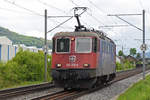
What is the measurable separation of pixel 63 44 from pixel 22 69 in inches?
344

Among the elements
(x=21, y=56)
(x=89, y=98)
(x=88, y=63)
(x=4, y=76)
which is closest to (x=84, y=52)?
(x=88, y=63)

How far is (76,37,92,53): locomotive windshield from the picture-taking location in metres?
16.2

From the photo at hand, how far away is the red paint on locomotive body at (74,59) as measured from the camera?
15967 millimetres

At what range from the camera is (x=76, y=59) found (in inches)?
632

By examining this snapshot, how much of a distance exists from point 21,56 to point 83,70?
1025cm

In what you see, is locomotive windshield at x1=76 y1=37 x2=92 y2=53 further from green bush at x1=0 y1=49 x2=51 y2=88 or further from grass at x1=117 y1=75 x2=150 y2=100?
green bush at x1=0 y1=49 x2=51 y2=88

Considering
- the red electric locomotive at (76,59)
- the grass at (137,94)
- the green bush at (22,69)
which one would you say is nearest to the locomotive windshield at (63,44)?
the red electric locomotive at (76,59)

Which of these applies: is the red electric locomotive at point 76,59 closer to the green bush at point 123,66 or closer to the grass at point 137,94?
the grass at point 137,94

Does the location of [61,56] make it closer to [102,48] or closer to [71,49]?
[71,49]

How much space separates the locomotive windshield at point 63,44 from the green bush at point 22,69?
595cm

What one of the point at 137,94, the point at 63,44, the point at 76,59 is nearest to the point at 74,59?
the point at 76,59

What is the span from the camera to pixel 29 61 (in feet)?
83.4

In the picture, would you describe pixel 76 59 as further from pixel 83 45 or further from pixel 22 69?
pixel 22 69

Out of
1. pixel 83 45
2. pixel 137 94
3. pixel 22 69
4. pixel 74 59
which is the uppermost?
pixel 83 45
